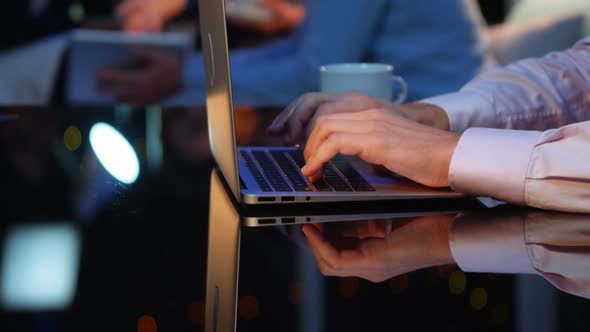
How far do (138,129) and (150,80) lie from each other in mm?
855

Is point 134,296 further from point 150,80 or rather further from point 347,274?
point 150,80

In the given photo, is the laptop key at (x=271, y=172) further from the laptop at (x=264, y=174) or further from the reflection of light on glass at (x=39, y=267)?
the reflection of light on glass at (x=39, y=267)

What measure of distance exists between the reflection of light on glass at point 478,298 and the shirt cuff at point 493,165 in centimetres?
27

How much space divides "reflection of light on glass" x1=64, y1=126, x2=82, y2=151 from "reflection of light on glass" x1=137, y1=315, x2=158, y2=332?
627 mm

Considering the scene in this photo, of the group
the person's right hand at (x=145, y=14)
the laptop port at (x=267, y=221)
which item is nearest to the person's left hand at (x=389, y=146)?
the laptop port at (x=267, y=221)

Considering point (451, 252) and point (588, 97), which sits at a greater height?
point (588, 97)

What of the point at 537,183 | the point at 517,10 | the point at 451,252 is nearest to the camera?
the point at 451,252

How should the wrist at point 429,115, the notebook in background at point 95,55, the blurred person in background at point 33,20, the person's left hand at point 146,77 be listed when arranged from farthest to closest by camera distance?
the blurred person in background at point 33,20, the notebook in background at point 95,55, the person's left hand at point 146,77, the wrist at point 429,115

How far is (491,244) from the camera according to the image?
84 centimetres

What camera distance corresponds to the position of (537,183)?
949mm

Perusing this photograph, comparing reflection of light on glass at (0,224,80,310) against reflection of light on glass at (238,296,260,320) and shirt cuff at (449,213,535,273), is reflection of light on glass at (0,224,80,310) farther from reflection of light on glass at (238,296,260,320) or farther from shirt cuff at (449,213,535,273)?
shirt cuff at (449,213,535,273)

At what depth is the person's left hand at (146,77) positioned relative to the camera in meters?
2.11

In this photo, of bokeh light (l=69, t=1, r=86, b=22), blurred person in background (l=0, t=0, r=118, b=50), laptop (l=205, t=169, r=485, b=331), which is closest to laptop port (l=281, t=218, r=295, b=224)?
laptop (l=205, t=169, r=485, b=331)

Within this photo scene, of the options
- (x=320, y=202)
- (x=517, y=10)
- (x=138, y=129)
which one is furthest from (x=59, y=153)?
(x=517, y=10)
